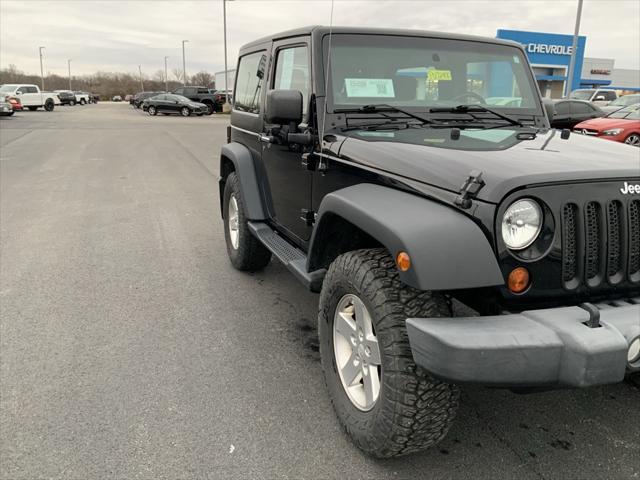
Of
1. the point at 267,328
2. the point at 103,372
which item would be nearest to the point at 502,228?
the point at 267,328

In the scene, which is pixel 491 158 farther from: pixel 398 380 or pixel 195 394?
pixel 195 394

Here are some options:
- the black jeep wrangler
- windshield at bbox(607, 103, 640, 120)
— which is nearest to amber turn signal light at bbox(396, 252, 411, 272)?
the black jeep wrangler

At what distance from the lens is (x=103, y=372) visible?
327 cm

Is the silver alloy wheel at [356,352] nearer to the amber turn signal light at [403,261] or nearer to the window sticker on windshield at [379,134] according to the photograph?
the amber turn signal light at [403,261]

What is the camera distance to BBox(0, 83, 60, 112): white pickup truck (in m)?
40.0

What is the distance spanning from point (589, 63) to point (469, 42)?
6232 centimetres

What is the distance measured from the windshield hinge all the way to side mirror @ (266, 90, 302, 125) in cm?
129

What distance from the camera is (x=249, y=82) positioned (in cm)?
489

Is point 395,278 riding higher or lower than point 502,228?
lower

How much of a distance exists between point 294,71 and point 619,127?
1112 centimetres

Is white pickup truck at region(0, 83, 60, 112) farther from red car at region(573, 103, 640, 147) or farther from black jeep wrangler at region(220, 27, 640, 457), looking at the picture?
black jeep wrangler at region(220, 27, 640, 457)

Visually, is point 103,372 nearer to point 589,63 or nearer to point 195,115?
point 195,115

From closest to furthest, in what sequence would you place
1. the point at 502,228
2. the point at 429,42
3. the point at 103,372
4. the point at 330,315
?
the point at 502,228 < the point at 330,315 < the point at 103,372 < the point at 429,42

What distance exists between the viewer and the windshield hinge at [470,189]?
213 cm
